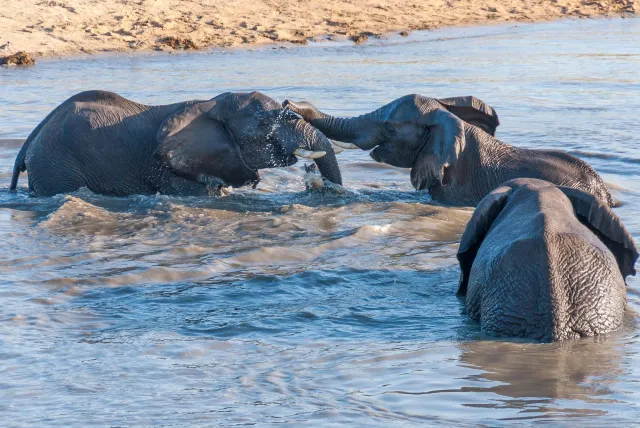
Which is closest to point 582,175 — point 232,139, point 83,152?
point 232,139

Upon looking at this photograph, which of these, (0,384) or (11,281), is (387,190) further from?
(0,384)

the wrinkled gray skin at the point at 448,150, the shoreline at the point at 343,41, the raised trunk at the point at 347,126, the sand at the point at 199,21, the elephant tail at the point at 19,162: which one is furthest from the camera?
the sand at the point at 199,21

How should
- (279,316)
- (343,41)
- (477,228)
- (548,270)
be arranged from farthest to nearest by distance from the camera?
(343,41), (477,228), (279,316), (548,270)

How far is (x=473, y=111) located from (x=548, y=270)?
410 centimetres

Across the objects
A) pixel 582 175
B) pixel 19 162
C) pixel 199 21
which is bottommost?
pixel 19 162

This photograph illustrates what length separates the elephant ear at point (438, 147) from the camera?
877 centimetres

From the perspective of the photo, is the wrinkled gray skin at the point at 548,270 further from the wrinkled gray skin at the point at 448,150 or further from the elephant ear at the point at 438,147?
the wrinkled gray skin at the point at 448,150

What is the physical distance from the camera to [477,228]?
259 inches

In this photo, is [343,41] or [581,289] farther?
[343,41]

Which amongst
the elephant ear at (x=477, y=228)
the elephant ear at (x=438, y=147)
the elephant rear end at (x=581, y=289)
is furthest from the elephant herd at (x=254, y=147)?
the elephant rear end at (x=581, y=289)

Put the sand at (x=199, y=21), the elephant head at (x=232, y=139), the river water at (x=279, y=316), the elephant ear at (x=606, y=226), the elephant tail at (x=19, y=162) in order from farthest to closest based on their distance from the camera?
1. the sand at (x=199, y=21)
2. the elephant tail at (x=19, y=162)
3. the elephant head at (x=232, y=139)
4. the elephant ear at (x=606, y=226)
5. the river water at (x=279, y=316)

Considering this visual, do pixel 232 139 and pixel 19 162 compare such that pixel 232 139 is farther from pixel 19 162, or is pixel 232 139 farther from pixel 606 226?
pixel 606 226

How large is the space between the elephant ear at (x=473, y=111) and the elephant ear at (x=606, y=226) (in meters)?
2.90

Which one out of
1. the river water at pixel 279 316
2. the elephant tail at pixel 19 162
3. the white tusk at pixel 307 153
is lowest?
the river water at pixel 279 316
